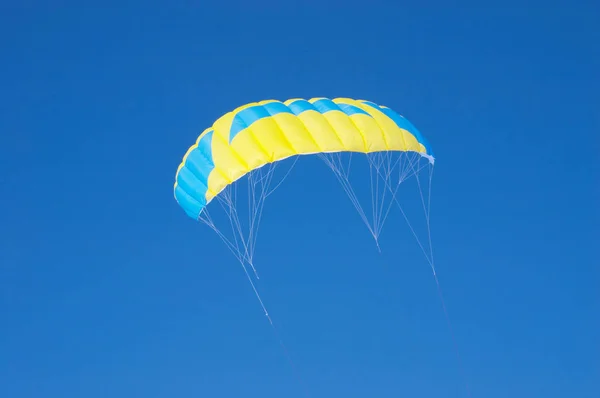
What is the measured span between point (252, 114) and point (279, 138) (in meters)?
1.03

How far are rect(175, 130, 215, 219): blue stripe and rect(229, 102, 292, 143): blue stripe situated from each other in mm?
690

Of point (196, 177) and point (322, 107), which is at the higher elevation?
point (322, 107)

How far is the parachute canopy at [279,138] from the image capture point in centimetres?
2227

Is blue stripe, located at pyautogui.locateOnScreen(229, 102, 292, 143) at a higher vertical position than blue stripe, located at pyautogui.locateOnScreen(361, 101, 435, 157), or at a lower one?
lower

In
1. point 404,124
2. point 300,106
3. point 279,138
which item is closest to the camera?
point 279,138

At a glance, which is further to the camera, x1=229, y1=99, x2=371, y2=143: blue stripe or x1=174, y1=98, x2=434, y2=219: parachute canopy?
x1=229, y1=99, x2=371, y2=143: blue stripe

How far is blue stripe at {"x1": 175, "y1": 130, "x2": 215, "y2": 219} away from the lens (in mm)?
23141

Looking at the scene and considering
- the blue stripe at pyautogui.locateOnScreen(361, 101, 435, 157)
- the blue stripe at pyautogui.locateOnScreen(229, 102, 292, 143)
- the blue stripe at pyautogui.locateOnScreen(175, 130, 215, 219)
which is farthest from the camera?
the blue stripe at pyautogui.locateOnScreen(361, 101, 435, 157)

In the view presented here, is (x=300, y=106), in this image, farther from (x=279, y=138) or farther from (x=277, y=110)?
(x=279, y=138)

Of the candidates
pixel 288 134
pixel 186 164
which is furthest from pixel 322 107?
pixel 186 164

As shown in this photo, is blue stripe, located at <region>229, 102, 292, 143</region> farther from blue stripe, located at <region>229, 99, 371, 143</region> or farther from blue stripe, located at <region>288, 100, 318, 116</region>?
blue stripe, located at <region>288, 100, 318, 116</region>

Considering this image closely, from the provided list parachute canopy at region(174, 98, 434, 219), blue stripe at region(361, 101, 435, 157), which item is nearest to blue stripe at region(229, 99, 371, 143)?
parachute canopy at region(174, 98, 434, 219)

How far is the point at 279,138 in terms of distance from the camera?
73.5 feet

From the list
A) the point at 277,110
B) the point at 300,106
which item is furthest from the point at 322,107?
the point at 277,110
